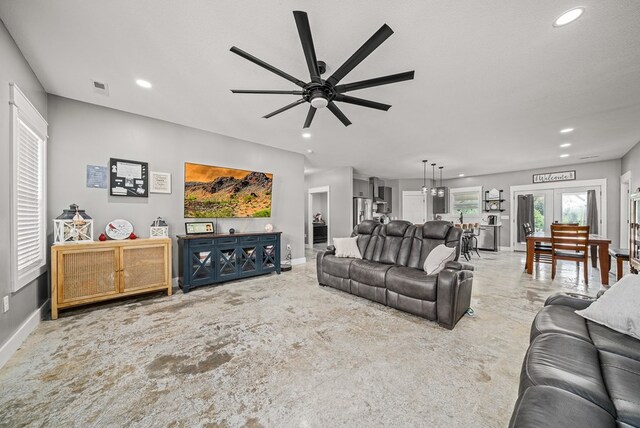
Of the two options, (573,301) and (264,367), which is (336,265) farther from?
(573,301)

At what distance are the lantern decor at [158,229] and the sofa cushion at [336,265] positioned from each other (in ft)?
7.92

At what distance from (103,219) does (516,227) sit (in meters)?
10.3

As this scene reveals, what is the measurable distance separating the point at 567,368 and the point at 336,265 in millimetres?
2709

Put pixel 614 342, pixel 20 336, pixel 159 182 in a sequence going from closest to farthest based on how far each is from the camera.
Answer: pixel 614 342 < pixel 20 336 < pixel 159 182

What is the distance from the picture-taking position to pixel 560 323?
4.86 ft

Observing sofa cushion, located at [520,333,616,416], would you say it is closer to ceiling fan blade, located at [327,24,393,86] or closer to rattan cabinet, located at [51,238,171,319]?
ceiling fan blade, located at [327,24,393,86]

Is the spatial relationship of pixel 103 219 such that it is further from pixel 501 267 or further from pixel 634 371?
pixel 501 267

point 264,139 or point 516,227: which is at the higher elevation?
point 264,139

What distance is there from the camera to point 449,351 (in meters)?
2.08

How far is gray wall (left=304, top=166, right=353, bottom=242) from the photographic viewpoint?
23.1 feet

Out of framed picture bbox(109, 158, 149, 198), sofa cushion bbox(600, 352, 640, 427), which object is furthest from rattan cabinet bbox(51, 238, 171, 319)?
sofa cushion bbox(600, 352, 640, 427)

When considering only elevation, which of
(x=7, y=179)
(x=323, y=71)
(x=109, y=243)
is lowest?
(x=109, y=243)

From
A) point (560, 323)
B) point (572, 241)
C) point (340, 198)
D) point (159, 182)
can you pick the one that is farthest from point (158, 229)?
point (572, 241)

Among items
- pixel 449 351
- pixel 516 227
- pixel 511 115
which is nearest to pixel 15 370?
pixel 449 351
